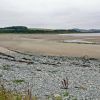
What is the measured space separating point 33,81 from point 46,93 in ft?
7.95

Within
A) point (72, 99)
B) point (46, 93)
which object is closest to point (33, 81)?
point (46, 93)

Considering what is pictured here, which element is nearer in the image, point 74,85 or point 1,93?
point 1,93

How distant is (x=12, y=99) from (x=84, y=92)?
16.5ft

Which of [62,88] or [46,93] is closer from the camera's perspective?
[46,93]

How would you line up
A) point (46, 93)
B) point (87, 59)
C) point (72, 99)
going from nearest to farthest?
point (72, 99), point (46, 93), point (87, 59)

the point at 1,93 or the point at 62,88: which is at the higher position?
the point at 1,93

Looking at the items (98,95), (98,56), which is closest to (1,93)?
(98,95)

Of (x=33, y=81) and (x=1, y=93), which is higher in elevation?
(x=1, y=93)

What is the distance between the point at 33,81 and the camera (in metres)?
11.6

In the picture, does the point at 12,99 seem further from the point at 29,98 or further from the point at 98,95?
the point at 98,95

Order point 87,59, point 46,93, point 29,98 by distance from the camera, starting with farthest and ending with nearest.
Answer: point 87,59 < point 46,93 < point 29,98

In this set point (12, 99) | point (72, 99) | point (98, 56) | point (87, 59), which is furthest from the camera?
point (98, 56)

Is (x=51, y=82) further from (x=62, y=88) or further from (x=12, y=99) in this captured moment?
(x=12, y=99)

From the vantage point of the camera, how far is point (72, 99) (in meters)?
8.48
